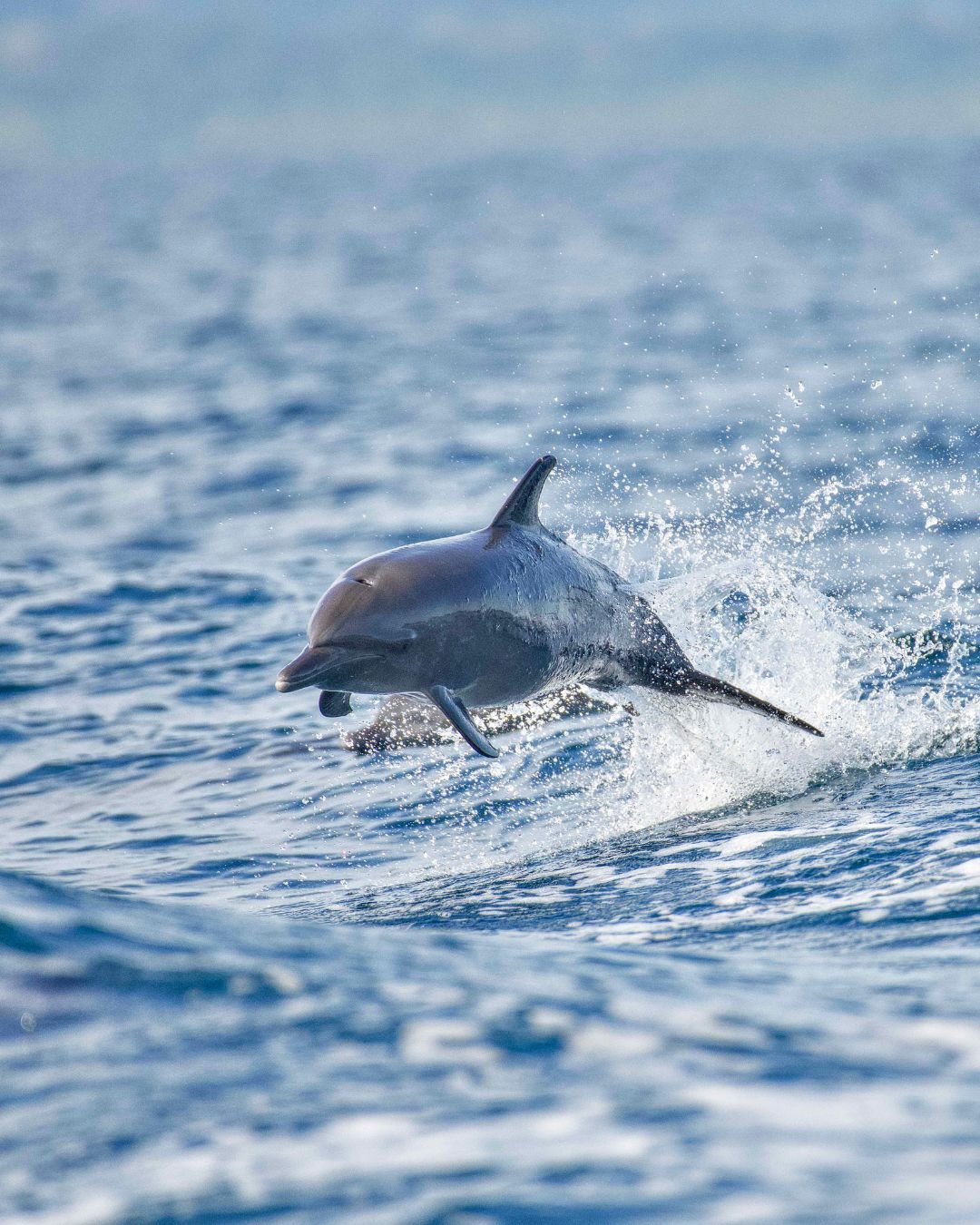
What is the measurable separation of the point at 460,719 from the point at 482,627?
0.62 metres

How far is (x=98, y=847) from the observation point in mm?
10398

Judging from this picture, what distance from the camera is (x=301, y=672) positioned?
25.1ft

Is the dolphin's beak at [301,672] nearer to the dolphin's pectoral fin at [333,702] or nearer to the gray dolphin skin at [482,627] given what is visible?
the gray dolphin skin at [482,627]

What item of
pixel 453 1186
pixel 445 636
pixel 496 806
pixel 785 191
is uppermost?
pixel 785 191

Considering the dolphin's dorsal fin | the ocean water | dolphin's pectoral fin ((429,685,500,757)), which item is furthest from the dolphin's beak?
the dolphin's dorsal fin

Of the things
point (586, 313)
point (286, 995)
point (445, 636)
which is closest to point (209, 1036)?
point (286, 995)

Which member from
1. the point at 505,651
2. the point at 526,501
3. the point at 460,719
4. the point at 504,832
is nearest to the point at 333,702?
the point at 460,719

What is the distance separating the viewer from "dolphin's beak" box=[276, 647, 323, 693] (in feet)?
24.9

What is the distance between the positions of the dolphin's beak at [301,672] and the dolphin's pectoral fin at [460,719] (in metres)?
0.62

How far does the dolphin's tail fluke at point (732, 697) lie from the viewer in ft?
30.9

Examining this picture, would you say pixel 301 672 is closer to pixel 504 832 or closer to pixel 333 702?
pixel 333 702

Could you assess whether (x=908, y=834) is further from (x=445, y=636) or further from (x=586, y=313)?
(x=586, y=313)

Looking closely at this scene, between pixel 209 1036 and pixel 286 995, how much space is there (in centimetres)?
45

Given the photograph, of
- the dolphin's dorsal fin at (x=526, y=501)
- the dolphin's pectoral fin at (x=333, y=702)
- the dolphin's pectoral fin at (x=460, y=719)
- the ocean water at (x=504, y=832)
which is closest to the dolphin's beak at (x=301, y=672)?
the dolphin's pectoral fin at (x=333, y=702)
